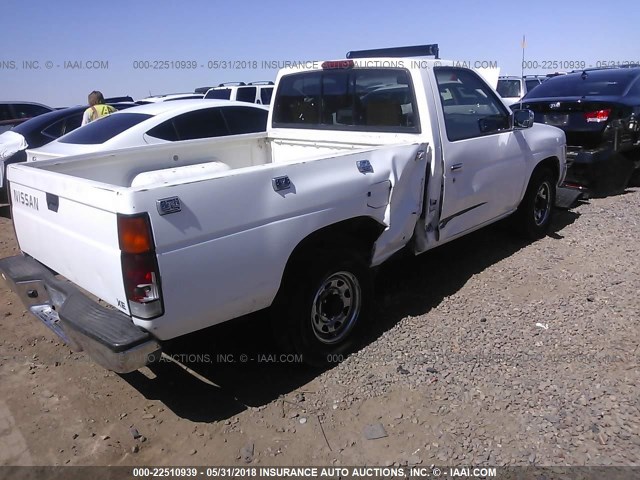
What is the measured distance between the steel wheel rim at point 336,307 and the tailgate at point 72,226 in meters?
1.31

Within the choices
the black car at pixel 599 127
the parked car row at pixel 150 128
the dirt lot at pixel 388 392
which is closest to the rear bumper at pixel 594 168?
the black car at pixel 599 127

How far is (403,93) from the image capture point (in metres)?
4.15

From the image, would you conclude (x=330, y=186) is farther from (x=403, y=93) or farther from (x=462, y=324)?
(x=462, y=324)

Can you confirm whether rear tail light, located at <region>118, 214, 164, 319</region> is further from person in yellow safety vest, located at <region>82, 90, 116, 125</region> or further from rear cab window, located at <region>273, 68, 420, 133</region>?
person in yellow safety vest, located at <region>82, 90, 116, 125</region>

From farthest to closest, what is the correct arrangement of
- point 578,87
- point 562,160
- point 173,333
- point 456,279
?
point 578,87
point 562,160
point 456,279
point 173,333

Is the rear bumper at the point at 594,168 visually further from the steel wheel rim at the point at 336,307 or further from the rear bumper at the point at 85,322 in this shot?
the rear bumper at the point at 85,322

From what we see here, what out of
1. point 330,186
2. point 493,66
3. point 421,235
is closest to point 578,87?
point 493,66

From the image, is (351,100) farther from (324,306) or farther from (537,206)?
(537,206)

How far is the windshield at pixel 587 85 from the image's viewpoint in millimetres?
7691

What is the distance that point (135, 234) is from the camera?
2482 millimetres

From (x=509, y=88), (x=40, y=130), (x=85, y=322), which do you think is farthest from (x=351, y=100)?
(x=509, y=88)

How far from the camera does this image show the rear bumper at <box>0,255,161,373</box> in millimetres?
2590

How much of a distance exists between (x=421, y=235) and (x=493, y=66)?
4.25m

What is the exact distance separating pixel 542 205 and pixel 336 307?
3.33 metres
